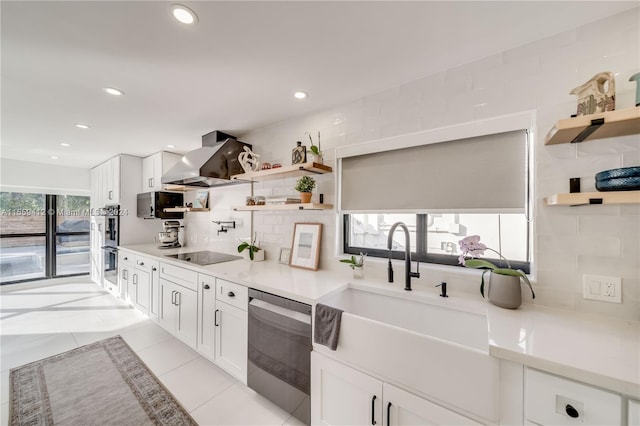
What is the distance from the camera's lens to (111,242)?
3998 millimetres

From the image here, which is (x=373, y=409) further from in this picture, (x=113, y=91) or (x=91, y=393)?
(x=113, y=91)

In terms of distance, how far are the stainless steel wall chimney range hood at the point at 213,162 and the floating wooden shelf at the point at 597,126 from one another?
267 cm

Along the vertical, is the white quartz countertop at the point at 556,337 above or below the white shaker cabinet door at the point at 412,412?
above

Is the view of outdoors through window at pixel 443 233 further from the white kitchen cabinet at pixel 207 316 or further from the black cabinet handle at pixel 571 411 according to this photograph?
the white kitchen cabinet at pixel 207 316

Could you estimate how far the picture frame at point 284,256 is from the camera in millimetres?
2396

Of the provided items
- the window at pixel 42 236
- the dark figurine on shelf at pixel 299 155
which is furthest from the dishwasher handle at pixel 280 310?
the window at pixel 42 236

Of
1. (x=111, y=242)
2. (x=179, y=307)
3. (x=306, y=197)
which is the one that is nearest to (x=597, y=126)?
(x=306, y=197)

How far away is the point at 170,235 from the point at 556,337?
13.9 feet

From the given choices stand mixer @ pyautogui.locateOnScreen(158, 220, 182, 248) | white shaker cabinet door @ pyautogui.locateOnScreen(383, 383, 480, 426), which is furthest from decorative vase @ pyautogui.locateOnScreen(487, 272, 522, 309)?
stand mixer @ pyautogui.locateOnScreen(158, 220, 182, 248)

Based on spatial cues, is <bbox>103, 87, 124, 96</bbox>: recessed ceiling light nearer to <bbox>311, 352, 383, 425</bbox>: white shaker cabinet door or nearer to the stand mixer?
the stand mixer

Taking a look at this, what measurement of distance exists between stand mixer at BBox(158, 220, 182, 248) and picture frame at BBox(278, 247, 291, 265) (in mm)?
2209

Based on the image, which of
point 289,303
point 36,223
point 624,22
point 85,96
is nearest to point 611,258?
point 624,22

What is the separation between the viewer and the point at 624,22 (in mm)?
1171

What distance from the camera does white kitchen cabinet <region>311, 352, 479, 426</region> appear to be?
1.08 meters
